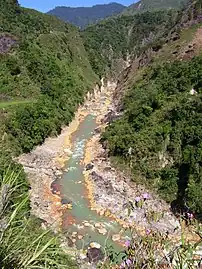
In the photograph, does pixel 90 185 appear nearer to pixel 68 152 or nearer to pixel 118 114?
pixel 68 152

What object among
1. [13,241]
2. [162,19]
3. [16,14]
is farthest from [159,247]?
[162,19]

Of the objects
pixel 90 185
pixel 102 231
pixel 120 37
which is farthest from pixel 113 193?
pixel 120 37

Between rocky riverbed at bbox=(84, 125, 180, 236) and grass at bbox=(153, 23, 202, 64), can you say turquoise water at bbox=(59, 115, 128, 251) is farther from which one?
grass at bbox=(153, 23, 202, 64)

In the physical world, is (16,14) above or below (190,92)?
above

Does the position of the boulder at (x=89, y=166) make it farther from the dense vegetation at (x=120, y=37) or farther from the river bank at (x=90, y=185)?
the dense vegetation at (x=120, y=37)

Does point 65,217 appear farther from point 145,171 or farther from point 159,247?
point 159,247

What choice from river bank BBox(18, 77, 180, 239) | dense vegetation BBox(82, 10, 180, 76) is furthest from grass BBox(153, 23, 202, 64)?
dense vegetation BBox(82, 10, 180, 76)
